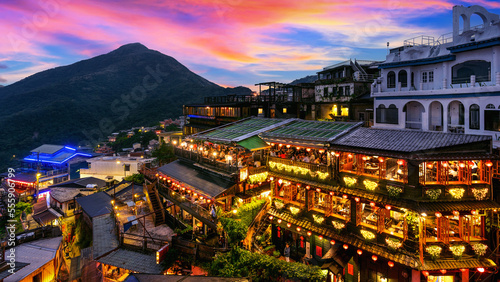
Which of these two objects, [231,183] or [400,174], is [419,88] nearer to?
[400,174]

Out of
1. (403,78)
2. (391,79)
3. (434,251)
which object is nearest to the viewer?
(434,251)

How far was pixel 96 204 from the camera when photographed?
34.3 meters

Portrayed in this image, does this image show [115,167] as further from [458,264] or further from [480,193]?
[480,193]

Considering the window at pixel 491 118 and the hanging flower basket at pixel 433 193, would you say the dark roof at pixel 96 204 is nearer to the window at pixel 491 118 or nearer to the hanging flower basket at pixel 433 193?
the hanging flower basket at pixel 433 193

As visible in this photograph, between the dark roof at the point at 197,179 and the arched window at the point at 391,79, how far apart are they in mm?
19597

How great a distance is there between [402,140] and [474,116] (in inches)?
294

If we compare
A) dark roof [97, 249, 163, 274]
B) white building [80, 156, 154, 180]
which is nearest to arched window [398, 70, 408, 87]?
Result: dark roof [97, 249, 163, 274]

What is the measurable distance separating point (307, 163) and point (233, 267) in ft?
29.4

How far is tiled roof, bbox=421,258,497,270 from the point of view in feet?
46.4

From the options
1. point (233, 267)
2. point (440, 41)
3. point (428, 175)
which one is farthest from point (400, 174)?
point (440, 41)

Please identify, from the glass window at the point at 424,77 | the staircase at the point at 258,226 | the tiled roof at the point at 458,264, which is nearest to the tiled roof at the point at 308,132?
the staircase at the point at 258,226

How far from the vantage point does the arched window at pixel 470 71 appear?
19016 millimetres

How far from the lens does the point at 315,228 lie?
1905 centimetres

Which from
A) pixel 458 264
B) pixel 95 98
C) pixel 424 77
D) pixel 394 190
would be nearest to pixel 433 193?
pixel 394 190
